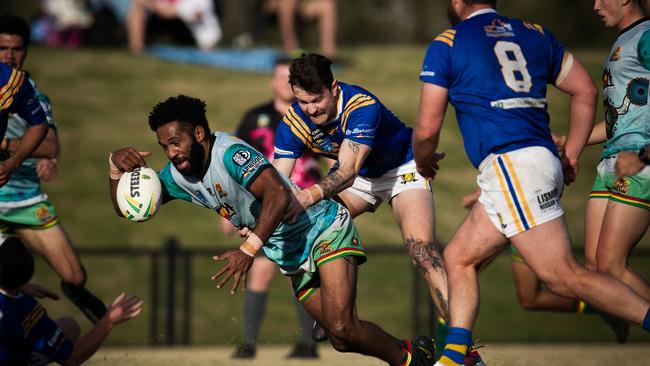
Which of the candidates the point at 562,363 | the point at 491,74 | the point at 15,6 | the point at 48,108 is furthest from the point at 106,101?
the point at 491,74

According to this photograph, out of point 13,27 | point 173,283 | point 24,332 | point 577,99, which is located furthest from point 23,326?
point 173,283

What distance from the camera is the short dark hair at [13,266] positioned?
659 centimetres

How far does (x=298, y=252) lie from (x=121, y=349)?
450 cm

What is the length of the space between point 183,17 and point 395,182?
1167 cm

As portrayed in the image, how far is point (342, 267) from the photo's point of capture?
672 centimetres

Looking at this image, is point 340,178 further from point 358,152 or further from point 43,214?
point 43,214

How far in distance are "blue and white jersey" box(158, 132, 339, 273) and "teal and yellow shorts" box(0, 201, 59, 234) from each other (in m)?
1.81

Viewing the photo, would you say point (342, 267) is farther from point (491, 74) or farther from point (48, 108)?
point (48, 108)

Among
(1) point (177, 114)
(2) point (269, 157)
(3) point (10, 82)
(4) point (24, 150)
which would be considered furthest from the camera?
(2) point (269, 157)

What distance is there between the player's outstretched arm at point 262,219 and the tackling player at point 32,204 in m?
2.49

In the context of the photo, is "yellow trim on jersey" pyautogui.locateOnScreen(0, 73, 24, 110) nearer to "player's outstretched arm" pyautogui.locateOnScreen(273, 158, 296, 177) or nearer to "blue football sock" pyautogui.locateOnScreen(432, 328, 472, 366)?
"player's outstretched arm" pyautogui.locateOnScreen(273, 158, 296, 177)

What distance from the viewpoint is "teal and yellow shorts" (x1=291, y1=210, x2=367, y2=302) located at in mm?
6730

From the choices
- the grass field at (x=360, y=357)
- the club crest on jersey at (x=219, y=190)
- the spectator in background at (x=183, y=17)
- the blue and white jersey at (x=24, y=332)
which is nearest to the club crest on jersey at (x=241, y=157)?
the club crest on jersey at (x=219, y=190)

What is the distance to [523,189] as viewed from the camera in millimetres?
6020
